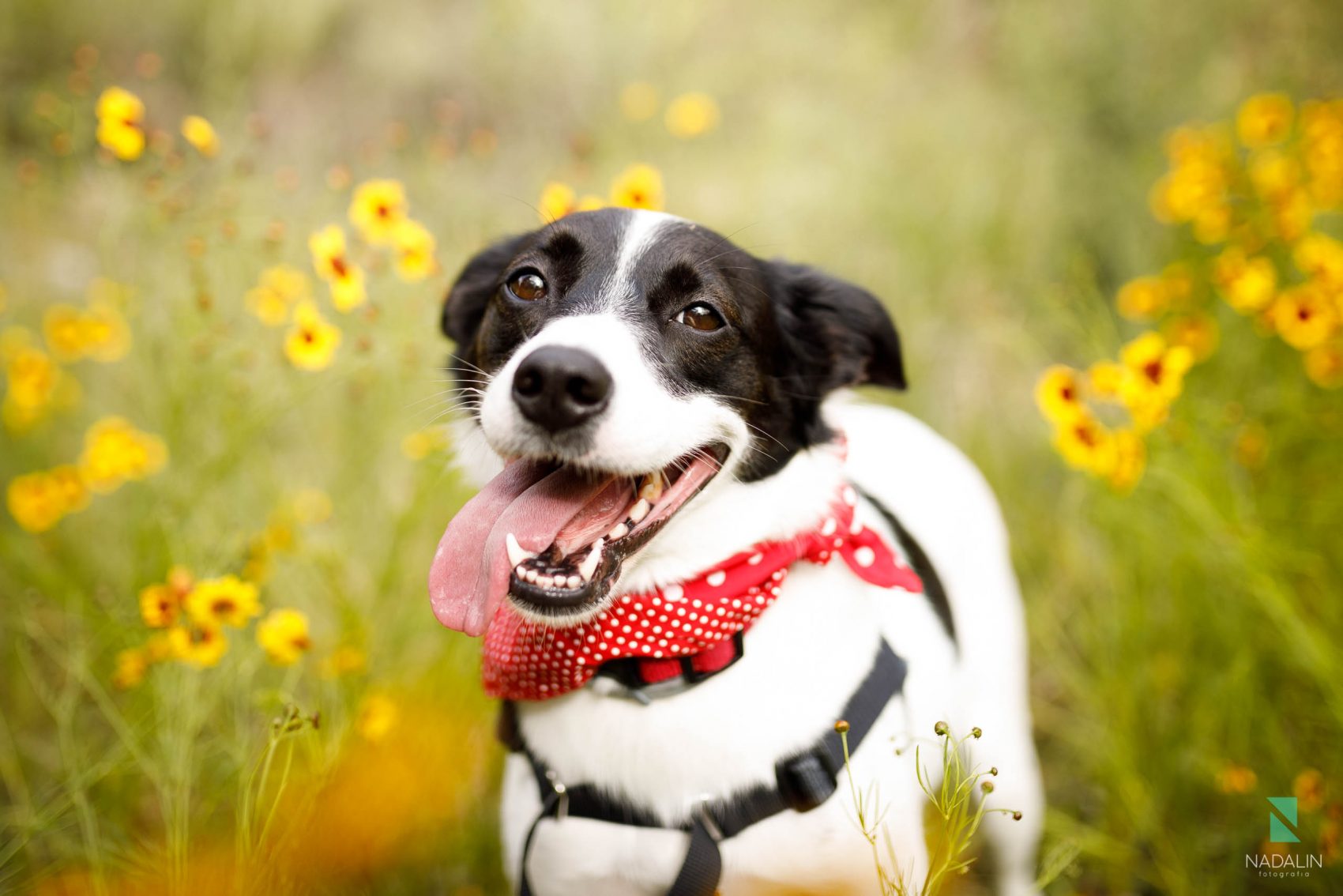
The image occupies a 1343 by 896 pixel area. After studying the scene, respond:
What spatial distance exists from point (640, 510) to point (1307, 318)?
185cm

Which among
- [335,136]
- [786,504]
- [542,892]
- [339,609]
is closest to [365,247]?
[339,609]

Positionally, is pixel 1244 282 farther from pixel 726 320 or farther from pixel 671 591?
pixel 671 591

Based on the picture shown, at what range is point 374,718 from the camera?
6.86 ft

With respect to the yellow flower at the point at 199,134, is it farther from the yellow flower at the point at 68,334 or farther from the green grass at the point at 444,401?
the yellow flower at the point at 68,334

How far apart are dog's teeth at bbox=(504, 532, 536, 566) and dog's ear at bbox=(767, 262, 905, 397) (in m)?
0.81

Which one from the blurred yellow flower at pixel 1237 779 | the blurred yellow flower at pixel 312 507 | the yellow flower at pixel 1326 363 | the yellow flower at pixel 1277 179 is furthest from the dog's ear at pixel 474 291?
the yellow flower at pixel 1277 179

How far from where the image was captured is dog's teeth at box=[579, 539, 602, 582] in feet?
4.96

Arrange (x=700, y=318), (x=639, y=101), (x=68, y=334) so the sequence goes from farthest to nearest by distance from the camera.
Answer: (x=639, y=101) < (x=68, y=334) < (x=700, y=318)

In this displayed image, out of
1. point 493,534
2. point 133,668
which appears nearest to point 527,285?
point 493,534

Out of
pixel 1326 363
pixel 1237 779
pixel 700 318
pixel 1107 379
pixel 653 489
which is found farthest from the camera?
pixel 1326 363

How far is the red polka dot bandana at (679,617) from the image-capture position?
162 centimetres

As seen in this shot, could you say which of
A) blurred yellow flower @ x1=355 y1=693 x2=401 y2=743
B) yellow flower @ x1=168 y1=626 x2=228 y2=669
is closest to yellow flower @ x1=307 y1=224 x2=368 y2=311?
yellow flower @ x1=168 y1=626 x2=228 y2=669

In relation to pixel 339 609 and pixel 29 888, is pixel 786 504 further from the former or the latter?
pixel 29 888

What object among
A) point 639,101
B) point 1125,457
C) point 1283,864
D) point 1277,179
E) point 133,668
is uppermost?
point 639,101
